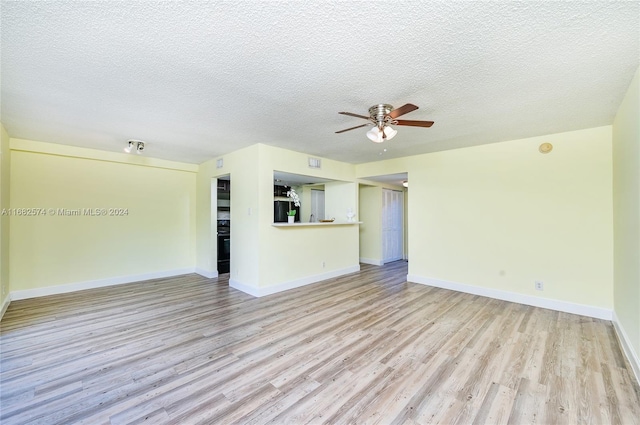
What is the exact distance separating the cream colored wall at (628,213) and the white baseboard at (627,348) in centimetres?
4

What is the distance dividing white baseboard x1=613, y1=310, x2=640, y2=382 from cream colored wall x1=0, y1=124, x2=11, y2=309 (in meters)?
6.85

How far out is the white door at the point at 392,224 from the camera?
704 centimetres

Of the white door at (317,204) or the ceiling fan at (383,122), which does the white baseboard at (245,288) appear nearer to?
the ceiling fan at (383,122)

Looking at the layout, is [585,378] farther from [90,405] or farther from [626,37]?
[90,405]

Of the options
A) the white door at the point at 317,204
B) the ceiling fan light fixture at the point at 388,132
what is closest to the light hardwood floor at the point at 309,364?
the ceiling fan light fixture at the point at 388,132

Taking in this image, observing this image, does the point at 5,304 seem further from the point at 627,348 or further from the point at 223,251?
the point at 627,348

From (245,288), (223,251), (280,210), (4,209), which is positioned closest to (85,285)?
Result: (4,209)

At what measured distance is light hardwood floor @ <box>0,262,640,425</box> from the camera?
5.78ft

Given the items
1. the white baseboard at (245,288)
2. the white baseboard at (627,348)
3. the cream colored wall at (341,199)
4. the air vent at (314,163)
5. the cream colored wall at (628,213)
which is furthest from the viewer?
the cream colored wall at (341,199)

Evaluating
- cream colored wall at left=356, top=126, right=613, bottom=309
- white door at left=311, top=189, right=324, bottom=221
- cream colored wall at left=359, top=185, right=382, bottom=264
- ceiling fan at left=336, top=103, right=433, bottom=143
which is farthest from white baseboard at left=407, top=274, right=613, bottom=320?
white door at left=311, top=189, right=324, bottom=221

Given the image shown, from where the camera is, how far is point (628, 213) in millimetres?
2576

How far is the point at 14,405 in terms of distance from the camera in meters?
1.81

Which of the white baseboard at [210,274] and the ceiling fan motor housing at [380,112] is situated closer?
the ceiling fan motor housing at [380,112]

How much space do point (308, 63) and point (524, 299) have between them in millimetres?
4388
